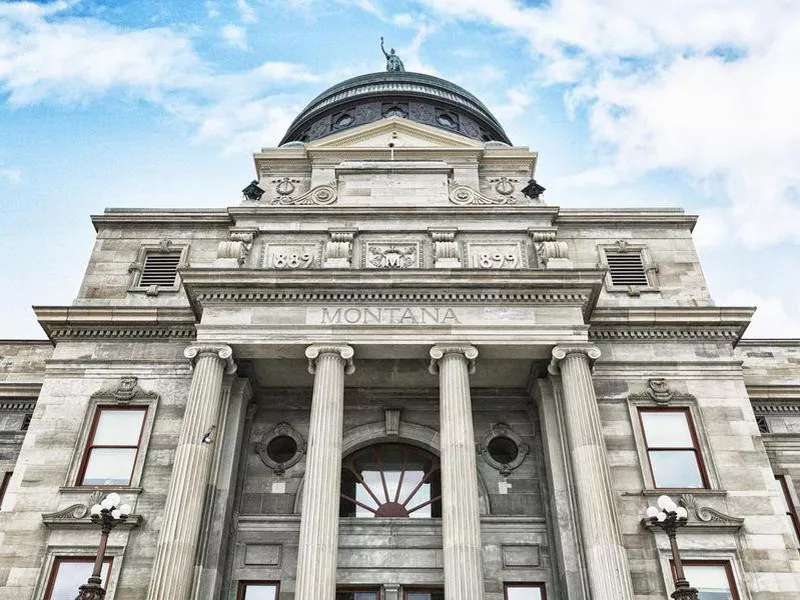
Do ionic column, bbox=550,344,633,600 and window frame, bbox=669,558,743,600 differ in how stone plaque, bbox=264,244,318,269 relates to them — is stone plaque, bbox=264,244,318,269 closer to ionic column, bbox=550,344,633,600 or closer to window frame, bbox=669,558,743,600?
ionic column, bbox=550,344,633,600

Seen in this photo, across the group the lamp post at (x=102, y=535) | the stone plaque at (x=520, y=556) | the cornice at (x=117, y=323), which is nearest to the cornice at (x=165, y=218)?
the cornice at (x=117, y=323)

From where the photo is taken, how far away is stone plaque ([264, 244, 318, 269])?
23.2 meters

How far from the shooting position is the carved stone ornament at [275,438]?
864 inches

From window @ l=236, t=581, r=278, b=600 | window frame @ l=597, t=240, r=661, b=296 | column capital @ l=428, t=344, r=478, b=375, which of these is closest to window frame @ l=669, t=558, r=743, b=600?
column capital @ l=428, t=344, r=478, b=375

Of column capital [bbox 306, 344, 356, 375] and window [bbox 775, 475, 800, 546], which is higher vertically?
column capital [bbox 306, 344, 356, 375]

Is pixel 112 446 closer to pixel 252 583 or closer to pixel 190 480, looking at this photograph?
pixel 190 480

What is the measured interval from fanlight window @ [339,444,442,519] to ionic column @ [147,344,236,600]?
443cm

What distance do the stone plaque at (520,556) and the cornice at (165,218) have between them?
45.1ft

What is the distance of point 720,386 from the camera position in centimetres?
2195

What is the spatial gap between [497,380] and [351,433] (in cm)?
463

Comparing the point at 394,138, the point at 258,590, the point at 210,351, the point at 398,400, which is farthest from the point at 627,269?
the point at 258,590

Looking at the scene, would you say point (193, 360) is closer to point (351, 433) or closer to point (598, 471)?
point (351, 433)

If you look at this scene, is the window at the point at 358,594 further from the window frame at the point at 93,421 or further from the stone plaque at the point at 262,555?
the window frame at the point at 93,421

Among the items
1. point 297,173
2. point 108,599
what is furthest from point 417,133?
point 108,599
